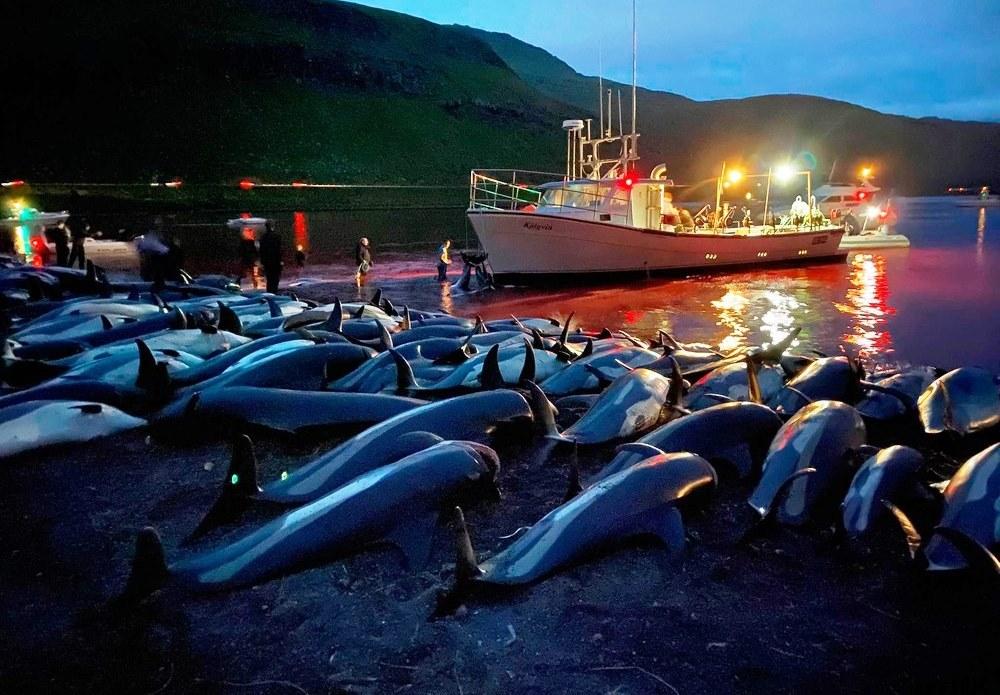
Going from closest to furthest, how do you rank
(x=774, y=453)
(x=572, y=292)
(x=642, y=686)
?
(x=642, y=686) → (x=774, y=453) → (x=572, y=292)

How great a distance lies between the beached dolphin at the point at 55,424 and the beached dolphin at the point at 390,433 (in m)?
2.43

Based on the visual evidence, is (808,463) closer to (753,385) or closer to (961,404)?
(753,385)

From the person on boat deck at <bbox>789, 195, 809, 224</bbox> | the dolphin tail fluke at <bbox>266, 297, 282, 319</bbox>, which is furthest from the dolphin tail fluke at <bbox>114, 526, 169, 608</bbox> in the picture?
the person on boat deck at <bbox>789, 195, 809, 224</bbox>

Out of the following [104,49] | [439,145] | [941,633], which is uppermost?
[104,49]

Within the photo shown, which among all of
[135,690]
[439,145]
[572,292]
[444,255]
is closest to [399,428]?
[135,690]

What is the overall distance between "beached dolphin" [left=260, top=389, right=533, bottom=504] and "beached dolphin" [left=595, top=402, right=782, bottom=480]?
1039mm

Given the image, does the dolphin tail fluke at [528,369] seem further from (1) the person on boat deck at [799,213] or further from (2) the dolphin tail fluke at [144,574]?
(1) the person on boat deck at [799,213]

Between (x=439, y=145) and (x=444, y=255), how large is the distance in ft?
407

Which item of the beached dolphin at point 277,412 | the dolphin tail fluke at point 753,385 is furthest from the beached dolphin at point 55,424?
the dolphin tail fluke at point 753,385

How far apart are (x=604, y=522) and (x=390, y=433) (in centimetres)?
173

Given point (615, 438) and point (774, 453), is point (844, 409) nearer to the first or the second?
point (774, 453)

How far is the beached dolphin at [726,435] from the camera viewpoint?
4.84 meters

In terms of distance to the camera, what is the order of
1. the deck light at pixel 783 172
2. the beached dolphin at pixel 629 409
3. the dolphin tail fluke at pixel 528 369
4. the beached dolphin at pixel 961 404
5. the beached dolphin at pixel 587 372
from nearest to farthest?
the beached dolphin at pixel 629 409
the beached dolphin at pixel 961 404
the dolphin tail fluke at pixel 528 369
the beached dolphin at pixel 587 372
the deck light at pixel 783 172

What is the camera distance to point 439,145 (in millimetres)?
140625
